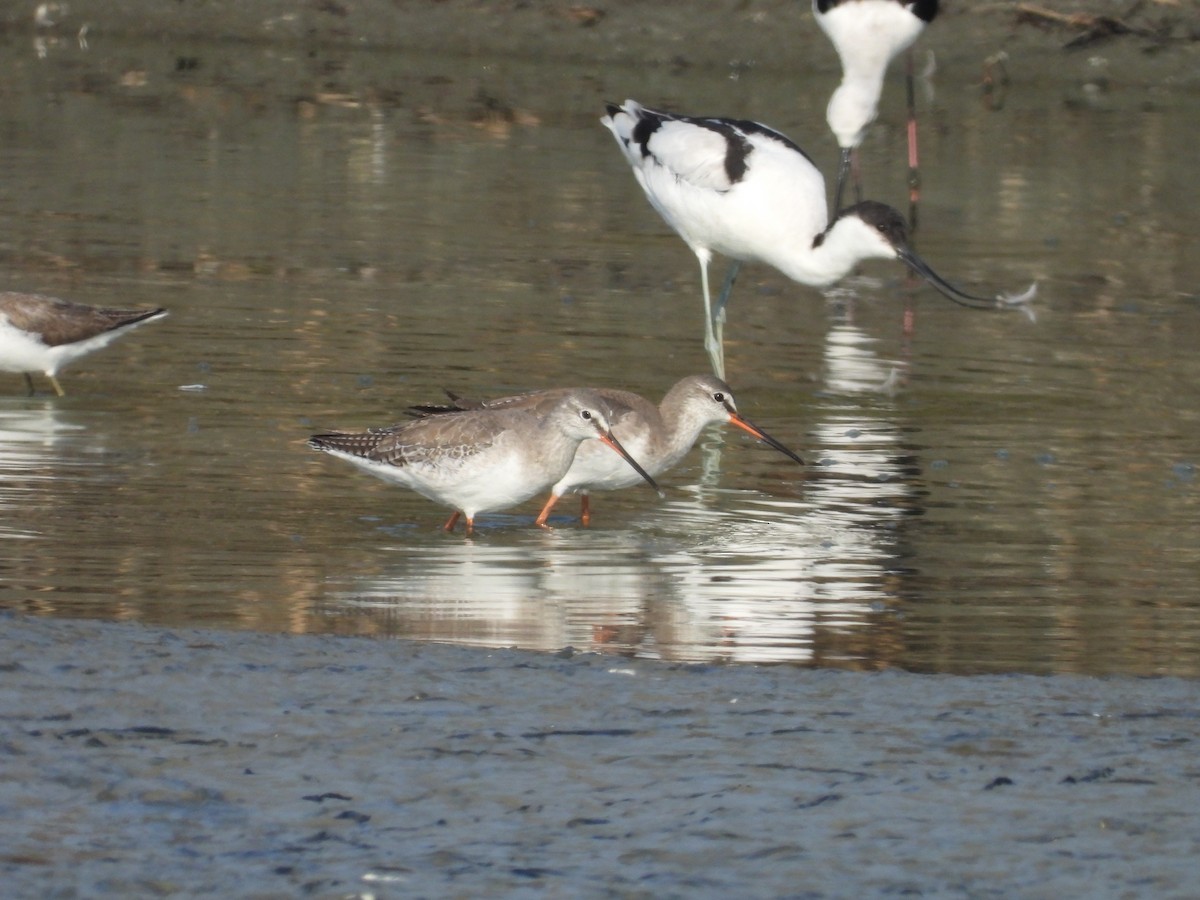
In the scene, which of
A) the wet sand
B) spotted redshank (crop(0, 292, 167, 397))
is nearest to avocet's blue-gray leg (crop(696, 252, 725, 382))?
spotted redshank (crop(0, 292, 167, 397))

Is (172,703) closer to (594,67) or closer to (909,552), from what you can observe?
(909,552)

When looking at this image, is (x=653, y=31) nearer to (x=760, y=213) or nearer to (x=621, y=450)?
(x=760, y=213)

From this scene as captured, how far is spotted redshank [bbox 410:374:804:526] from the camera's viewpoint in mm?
8086

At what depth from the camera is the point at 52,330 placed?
980 centimetres

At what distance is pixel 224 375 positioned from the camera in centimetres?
1023

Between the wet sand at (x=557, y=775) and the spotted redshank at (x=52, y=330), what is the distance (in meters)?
3.82

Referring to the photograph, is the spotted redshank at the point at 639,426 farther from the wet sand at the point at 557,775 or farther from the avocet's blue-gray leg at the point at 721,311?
the avocet's blue-gray leg at the point at 721,311

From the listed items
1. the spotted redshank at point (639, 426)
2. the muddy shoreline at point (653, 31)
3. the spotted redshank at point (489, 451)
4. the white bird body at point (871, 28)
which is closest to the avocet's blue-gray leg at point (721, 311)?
the spotted redshank at point (639, 426)

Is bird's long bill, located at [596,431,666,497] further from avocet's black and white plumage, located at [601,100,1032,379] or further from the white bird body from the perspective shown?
the white bird body

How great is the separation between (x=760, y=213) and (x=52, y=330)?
136 inches

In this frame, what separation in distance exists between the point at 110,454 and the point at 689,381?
2257 millimetres

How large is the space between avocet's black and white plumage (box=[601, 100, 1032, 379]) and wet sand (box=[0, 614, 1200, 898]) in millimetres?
4925

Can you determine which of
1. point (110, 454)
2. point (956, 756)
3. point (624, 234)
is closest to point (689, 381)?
point (110, 454)

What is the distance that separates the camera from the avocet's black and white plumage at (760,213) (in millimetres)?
10656
